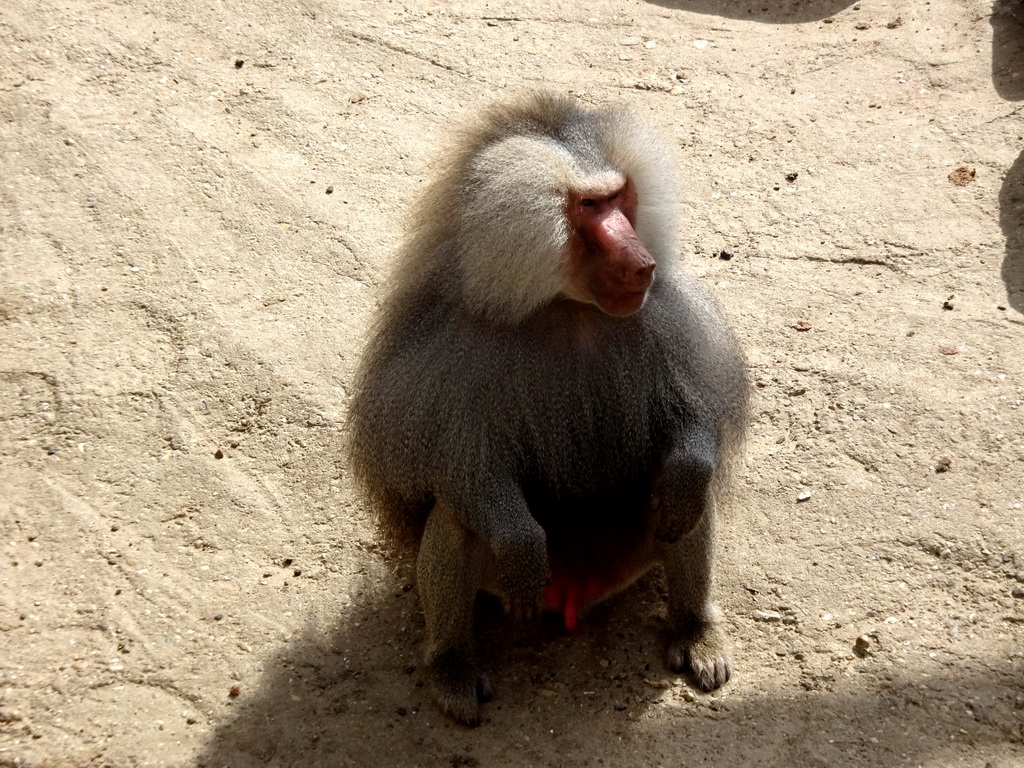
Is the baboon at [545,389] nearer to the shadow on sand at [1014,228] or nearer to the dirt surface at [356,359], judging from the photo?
the dirt surface at [356,359]

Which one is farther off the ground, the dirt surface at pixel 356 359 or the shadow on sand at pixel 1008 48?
the shadow on sand at pixel 1008 48

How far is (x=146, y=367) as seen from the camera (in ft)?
13.2

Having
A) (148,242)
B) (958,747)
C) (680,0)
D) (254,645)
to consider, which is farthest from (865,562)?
(680,0)

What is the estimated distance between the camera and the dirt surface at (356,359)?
9.69 ft

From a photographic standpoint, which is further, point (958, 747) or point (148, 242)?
point (148, 242)

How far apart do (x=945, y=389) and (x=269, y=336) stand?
2.61 m

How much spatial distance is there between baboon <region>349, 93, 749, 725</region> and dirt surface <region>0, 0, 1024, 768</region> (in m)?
0.28

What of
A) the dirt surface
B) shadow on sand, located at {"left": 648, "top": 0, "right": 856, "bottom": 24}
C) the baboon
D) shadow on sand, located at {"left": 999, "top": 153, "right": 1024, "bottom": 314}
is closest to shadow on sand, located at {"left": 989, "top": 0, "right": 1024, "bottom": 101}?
the dirt surface

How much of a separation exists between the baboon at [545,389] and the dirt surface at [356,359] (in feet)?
0.91

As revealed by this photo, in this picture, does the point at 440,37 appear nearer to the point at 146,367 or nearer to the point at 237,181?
the point at 237,181

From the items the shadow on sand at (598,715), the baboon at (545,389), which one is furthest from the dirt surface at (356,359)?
the baboon at (545,389)

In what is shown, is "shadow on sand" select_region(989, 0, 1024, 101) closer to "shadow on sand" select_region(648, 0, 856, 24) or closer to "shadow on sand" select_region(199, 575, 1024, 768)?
"shadow on sand" select_region(648, 0, 856, 24)

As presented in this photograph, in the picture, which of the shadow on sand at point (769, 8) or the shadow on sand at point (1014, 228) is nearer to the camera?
the shadow on sand at point (1014, 228)

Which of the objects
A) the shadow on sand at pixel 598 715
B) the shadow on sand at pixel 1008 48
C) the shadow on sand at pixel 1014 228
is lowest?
the shadow on sand at pixel 598 715
